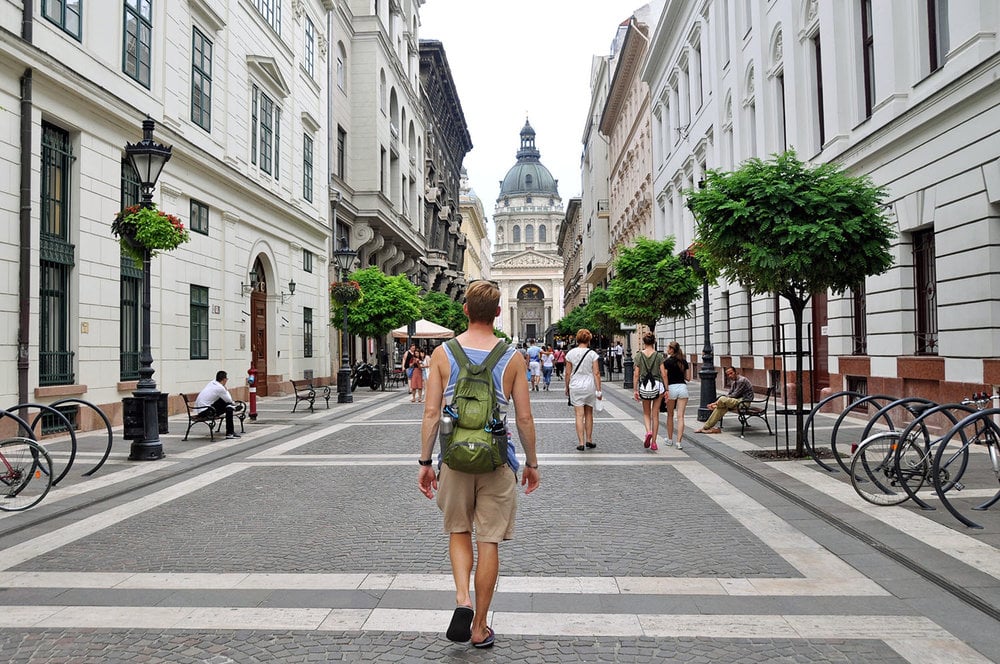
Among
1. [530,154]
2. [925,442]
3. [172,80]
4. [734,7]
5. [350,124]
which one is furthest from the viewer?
[530,154]

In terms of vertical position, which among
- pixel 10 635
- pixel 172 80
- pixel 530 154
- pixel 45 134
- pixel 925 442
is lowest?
pixel 10 635

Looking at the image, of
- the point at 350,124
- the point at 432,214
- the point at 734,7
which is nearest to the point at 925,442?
the point at 734,7

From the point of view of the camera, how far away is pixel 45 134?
13516mm

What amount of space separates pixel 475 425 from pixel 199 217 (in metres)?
17.8

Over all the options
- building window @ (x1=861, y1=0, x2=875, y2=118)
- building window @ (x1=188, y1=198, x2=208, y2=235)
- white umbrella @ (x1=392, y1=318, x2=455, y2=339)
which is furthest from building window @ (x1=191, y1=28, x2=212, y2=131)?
building window @ (x1=861, y1=0, x2=875, y2=118)

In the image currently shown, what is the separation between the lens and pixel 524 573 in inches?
213

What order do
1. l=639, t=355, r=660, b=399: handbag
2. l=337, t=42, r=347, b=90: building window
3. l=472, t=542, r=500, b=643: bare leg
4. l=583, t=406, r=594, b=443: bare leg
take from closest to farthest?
l=472, t=542, r=500, b=643: bare leg, l=639, t=355, r=660, b=399: handbag, l=583, t=406, r=594, b=443: bare leg, l=337, t=42, r=347, b=90: building window

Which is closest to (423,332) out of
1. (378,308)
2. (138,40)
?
(378,308)

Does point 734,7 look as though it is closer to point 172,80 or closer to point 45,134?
point 172,80

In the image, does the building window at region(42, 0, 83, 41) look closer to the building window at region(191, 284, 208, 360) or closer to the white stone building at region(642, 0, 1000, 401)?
the building window at region(191, 284, 208, 360)

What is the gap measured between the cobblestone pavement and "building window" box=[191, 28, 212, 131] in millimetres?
Result: 12497

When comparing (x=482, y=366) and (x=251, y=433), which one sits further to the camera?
(x=251, y=433)

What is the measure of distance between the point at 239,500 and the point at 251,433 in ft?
21.6

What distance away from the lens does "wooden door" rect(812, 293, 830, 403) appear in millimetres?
17725
